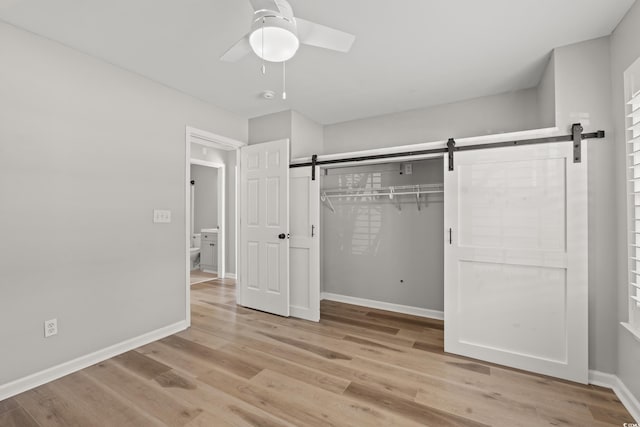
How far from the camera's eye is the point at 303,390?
211cm

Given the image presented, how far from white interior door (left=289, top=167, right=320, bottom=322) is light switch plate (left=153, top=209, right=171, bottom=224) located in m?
1.34

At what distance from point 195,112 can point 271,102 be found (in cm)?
86

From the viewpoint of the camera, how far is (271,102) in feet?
11.5

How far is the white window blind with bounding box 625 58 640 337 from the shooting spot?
1838mm

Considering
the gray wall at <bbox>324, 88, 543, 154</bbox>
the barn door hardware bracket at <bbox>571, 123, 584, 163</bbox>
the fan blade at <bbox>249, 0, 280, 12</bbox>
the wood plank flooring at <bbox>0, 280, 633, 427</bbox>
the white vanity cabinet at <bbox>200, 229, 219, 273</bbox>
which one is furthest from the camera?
the white vanity cabinet at <bbox>200, 229, 219, 273</bbox>

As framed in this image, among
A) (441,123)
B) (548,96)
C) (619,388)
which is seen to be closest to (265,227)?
(441,123)

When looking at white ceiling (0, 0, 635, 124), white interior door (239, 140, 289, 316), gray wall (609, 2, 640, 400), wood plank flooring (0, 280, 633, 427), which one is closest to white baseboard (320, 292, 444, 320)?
wood plank flooring (0, 280, 633, 427)

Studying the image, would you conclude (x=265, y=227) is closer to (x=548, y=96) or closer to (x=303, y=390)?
(x=303, y=390)

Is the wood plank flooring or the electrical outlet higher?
the electrical outlet

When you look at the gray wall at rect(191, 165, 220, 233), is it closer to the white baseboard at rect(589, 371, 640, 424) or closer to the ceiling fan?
the ceiling fan

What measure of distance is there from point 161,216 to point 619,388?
398 centimetres

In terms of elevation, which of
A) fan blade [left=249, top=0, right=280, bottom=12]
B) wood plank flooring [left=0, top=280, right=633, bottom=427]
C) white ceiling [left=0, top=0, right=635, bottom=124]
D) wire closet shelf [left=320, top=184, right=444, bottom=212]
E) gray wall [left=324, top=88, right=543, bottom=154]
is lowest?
wood plank flooring [left=0, top=280, right=633, bottom=427]

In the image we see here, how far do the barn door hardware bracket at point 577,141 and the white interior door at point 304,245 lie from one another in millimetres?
2296

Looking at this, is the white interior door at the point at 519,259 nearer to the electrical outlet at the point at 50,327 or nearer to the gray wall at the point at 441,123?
the gray wall at the point at 441,123
